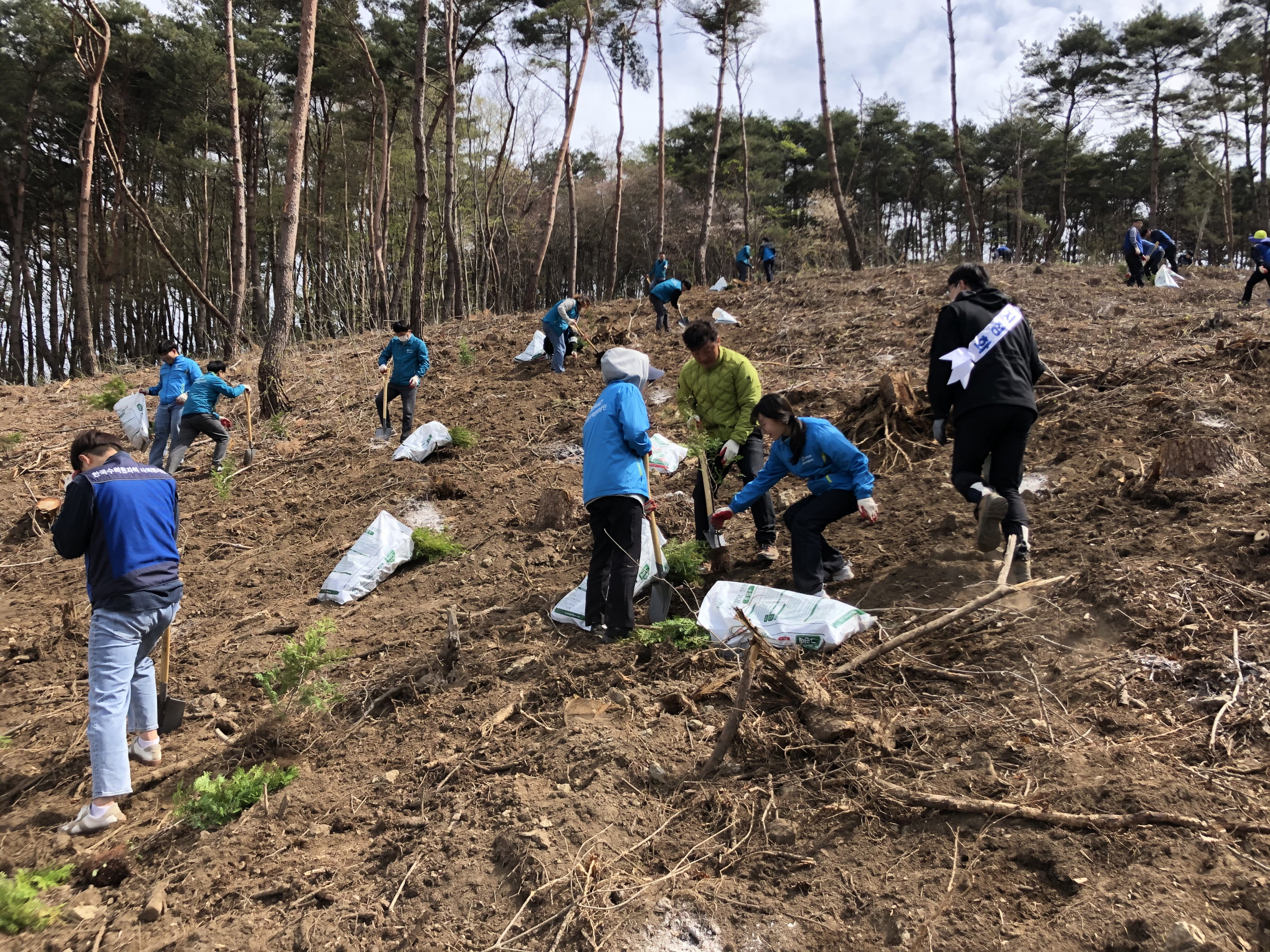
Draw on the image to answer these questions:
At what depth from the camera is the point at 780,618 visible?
3.36 metres

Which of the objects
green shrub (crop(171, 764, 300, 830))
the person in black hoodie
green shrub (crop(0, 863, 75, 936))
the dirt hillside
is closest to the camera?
the dirt hillside

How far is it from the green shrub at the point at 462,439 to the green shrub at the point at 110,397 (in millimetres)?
5383

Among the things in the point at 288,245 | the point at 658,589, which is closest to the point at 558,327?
the point at 288,245

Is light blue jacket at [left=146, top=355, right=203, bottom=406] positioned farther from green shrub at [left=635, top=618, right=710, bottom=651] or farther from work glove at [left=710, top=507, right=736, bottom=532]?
green shrub at [left=635, top=618, right=710, bottom=651]

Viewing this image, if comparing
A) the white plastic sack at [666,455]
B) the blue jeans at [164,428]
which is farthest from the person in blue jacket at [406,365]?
the white plastic sack at [666,455]

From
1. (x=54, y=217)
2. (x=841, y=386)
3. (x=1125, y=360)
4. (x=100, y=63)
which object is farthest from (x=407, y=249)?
(x=1125, y=360)

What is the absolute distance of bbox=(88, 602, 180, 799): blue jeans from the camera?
9.87ft

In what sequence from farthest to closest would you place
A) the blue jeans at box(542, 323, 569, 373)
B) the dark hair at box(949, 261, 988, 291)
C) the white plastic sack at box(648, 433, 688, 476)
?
the blue jeans at box(542, 323, 569, 373)
the white plastic sack at box(648, 433, 688, 476)
the dark hair at box(949, 261, 988, 291)

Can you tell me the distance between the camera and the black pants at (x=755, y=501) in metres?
4.43

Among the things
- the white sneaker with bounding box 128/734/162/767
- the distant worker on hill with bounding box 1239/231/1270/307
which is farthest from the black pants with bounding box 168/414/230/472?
the distant worker on hill with bounding box 1239/231/1270/307

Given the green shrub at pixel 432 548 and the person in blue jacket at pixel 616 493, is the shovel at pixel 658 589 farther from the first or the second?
the green shrub at pixel 432 548

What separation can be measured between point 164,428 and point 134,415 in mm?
786

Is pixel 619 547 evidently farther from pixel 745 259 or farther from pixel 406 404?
pixel 745 259

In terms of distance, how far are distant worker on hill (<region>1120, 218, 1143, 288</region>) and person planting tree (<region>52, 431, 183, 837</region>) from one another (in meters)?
13.3
